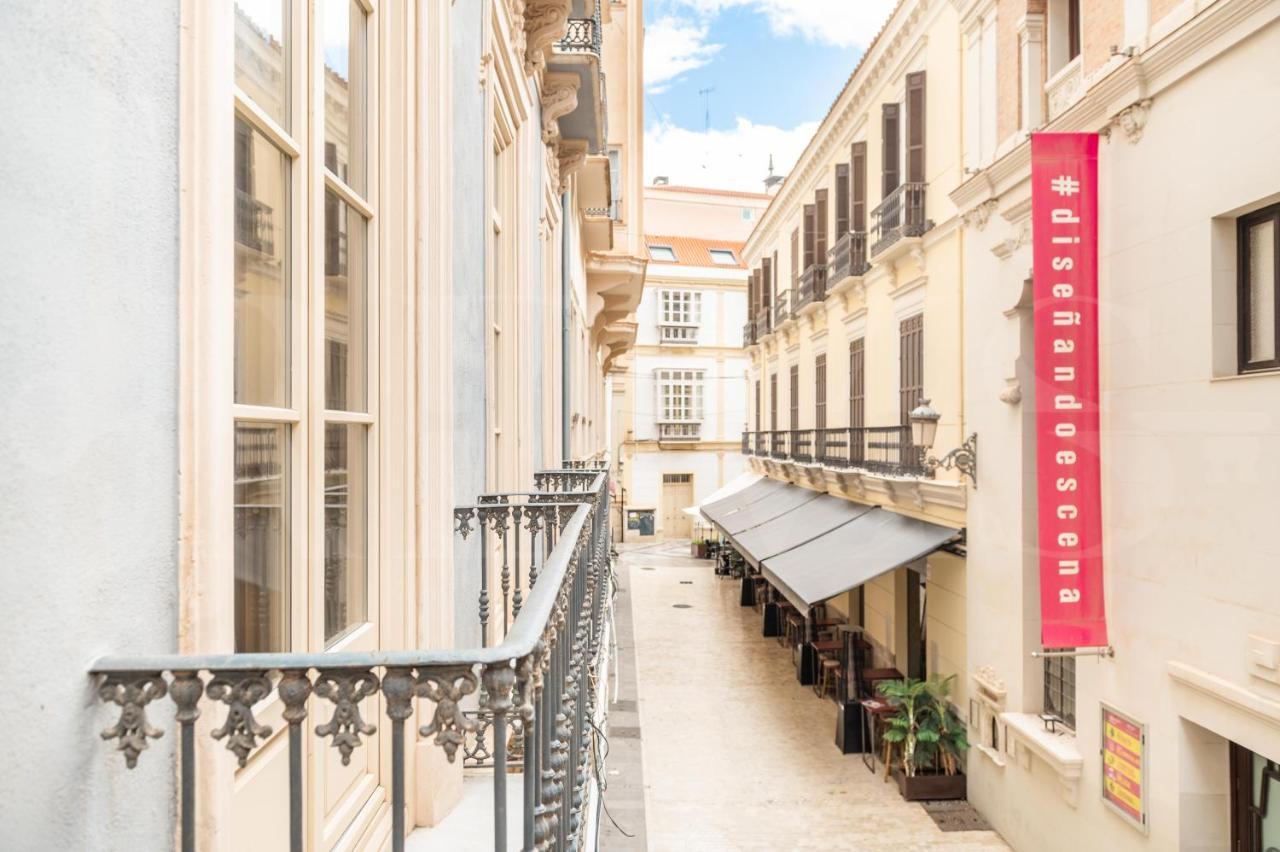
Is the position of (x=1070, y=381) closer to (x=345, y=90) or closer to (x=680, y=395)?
(x=345, y=90)

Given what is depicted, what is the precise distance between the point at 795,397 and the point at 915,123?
9.70m

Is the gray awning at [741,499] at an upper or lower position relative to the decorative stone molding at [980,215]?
lower

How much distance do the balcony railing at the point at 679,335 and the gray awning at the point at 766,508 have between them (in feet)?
47.3

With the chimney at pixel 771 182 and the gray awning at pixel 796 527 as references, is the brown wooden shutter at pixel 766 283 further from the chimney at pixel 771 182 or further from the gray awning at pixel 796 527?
the chimney at pixel 771 182

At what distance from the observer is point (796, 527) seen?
50.9 ft

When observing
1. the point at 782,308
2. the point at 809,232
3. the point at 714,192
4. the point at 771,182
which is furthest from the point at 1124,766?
the point at 771,182

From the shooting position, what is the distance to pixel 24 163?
1307mm

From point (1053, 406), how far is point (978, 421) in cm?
254

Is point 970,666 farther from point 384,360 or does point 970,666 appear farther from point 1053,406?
point 384,360

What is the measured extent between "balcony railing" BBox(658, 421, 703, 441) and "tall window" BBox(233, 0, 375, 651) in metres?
31.7

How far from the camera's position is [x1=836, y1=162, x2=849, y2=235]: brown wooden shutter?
16156 millimetres

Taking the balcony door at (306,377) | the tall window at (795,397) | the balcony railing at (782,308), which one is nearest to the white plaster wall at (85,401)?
the balcony door at (306,377)

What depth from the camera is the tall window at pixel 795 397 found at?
20875 mm

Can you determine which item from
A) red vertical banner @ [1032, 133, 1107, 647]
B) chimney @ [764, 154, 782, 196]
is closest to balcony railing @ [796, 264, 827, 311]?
red vertical banner @ [1032, 133, 1107, 647]
